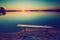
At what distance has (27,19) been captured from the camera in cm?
185

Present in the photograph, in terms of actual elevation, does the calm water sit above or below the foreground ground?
above

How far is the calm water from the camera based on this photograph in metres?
1.81

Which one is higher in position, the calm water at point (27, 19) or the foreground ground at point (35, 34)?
the calm water at point (27, 19)

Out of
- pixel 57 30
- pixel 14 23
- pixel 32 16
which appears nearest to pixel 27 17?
pixel 32 16

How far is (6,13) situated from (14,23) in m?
0.17

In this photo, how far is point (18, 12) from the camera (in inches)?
72.4

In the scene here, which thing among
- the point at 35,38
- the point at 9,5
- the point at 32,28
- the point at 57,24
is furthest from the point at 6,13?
the point at 57,24

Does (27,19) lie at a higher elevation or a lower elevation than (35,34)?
higher

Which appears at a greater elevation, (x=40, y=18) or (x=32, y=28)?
(x=40, y=18)

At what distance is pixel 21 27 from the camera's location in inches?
72.6

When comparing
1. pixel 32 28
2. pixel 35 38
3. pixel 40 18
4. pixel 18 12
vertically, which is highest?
pixel 18 12

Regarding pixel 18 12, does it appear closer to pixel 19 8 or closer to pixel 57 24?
pixel 19 8

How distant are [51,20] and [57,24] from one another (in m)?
0.10

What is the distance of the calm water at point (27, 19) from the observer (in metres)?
1.81
